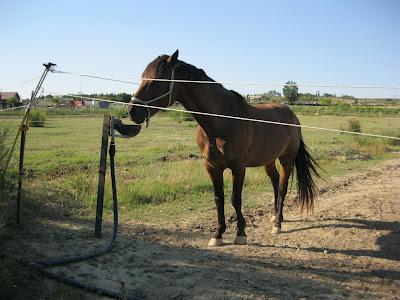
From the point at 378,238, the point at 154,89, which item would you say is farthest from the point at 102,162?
the point at 378,238

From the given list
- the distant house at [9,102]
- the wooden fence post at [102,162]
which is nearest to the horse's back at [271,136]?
the wooden fence post at [102,162]

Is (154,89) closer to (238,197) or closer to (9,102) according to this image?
(238,197)

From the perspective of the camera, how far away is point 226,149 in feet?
17.7

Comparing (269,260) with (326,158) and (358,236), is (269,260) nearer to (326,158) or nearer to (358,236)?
(358,236)

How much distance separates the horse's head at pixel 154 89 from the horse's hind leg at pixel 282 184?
2.95 m

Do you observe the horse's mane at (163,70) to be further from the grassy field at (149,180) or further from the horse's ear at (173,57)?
the grassy field at (149,180)

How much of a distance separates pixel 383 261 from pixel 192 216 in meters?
3.33

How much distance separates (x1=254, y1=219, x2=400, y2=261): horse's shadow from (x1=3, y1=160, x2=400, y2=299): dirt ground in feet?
0.05

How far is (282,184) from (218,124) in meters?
2.38

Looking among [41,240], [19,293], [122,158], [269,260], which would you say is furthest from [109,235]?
[122,158]

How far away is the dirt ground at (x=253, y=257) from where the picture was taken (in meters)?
3.97

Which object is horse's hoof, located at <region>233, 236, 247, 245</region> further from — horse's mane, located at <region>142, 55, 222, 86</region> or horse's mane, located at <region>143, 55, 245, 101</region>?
horse's mane, located at <region>142, 55, 222, 86</region>

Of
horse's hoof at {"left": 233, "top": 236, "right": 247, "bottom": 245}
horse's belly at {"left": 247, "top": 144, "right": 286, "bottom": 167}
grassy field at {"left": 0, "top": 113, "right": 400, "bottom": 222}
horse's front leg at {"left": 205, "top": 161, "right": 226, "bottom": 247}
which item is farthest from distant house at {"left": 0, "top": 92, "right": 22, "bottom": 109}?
horse's hoof at {"left": 233, "top": 236, "right": 247, "bottom": 245}

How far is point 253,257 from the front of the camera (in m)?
5.19
